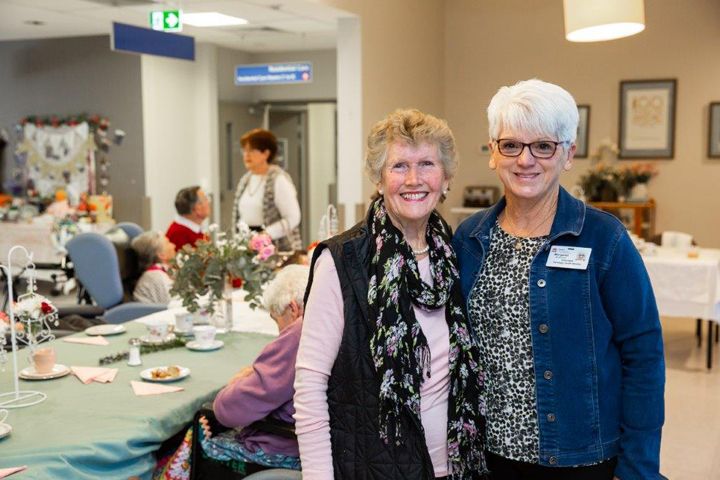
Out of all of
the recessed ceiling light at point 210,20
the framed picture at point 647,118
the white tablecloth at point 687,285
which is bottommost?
the white tablecloth at point 687,285

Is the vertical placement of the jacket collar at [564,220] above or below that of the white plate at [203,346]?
above

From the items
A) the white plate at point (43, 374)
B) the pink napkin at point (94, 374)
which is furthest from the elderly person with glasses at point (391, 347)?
the white plate at point (43, 374)

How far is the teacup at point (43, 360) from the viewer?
2.82m

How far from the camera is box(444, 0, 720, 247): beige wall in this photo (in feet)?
26.8

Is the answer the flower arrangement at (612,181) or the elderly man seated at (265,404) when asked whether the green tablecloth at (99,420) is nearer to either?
the elderly man seated at (265,404)

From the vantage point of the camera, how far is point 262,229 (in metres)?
5.80

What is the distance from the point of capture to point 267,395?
Answer: 2461mm

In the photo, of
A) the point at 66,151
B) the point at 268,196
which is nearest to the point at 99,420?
the point at 268,196

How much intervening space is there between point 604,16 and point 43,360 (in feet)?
12.2

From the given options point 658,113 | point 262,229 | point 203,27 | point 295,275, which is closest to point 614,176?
point 658,113

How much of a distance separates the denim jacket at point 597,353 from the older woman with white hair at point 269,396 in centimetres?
91

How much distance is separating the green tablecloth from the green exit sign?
152 inches

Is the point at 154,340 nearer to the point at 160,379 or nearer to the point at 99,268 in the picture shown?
the point at 160,379

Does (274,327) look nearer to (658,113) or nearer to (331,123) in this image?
(658,113)
